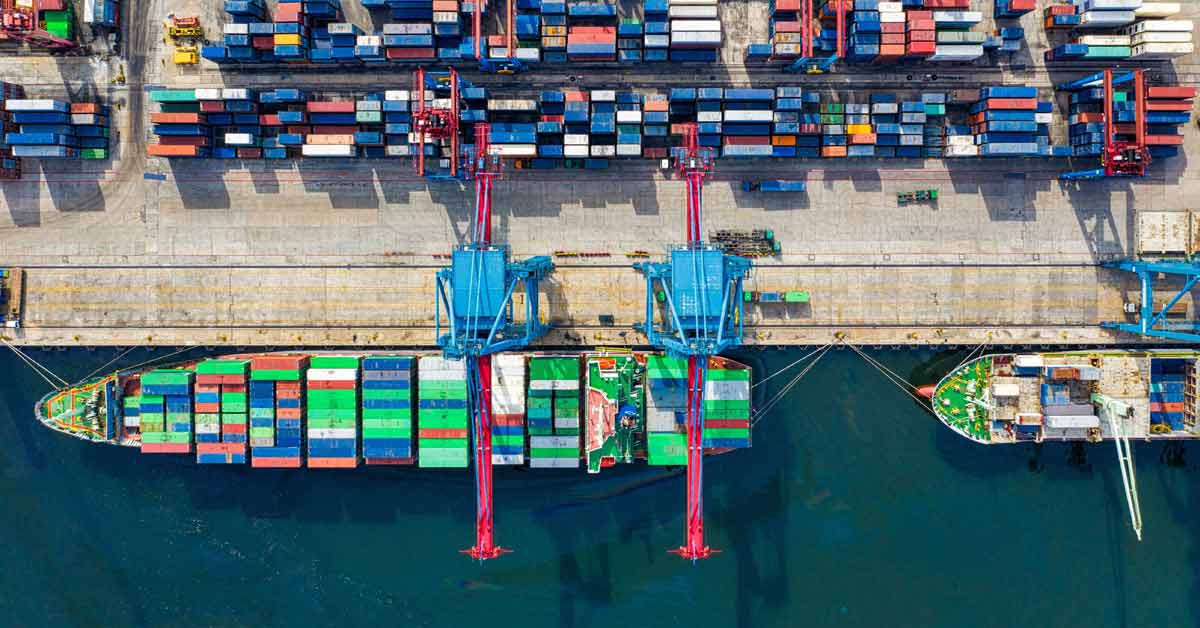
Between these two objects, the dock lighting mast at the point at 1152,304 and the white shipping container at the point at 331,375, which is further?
the white shipping container at the point at 331,375

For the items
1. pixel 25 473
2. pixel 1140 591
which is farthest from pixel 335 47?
pixel 1140 591

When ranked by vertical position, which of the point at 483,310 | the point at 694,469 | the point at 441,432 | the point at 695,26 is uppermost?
the point at 695,26

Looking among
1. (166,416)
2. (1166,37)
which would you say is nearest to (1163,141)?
(1166,37)

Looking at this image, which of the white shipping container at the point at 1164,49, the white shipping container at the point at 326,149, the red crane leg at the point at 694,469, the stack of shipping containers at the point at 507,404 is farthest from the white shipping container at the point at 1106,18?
the white shipping container at the point at 326,149

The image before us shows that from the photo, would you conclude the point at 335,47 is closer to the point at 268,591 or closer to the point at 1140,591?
the point at 268,591

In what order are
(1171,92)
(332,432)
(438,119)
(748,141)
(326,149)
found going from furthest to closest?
(748,141) → (326,149) → (332,432) → (1171,92) → (438,119)

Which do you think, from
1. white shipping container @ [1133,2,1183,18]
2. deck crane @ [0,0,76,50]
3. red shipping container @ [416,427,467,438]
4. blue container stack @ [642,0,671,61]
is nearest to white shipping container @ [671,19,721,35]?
blue container stack @ [642,0,671,61]

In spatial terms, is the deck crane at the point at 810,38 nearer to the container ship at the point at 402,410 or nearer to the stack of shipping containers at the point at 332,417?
the container ship at the point at 402,410

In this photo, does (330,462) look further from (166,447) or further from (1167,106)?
(1167,106)
